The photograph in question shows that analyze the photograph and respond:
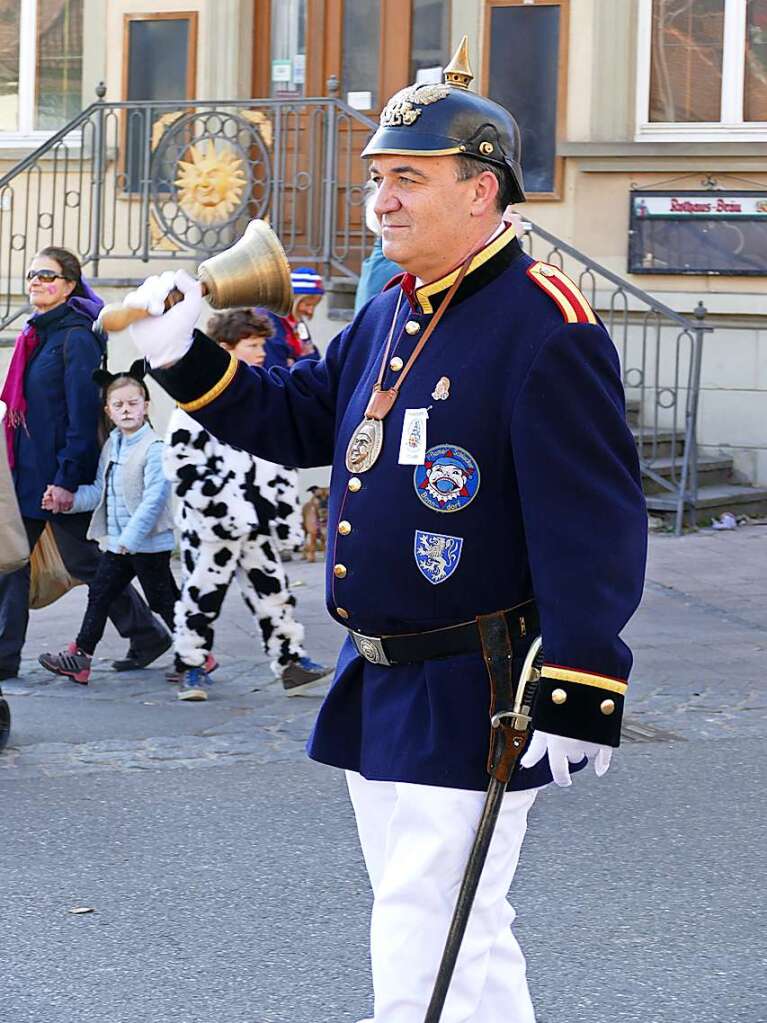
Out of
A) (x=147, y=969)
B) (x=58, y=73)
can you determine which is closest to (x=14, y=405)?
(x=147, y=969)

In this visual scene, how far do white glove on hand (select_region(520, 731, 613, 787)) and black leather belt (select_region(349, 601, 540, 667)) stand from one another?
205 millimetres

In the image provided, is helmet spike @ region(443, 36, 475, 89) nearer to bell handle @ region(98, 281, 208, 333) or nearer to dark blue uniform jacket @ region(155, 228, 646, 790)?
dark blue uniform jacket @ region(155, 228, 646, 790)

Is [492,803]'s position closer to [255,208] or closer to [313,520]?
[313,520]

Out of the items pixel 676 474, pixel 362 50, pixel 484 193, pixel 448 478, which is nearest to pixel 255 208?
pixel 362 50

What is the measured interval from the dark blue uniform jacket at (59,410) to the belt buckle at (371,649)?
4.51 meters

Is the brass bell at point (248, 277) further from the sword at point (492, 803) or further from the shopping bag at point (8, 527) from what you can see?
the shopping bag at point (8, 527)

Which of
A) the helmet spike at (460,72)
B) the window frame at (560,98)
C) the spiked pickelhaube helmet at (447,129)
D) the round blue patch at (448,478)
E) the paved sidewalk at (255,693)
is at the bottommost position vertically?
the paved sidewalk at (255,693)

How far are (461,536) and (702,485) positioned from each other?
9391 millimetres

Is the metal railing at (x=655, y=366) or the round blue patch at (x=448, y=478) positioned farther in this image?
the metal railing at (x=655, y=366)

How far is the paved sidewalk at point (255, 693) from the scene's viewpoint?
6398mm

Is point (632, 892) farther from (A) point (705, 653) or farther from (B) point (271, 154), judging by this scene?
(B) point (271, 154)

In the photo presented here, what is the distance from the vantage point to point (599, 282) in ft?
41.9

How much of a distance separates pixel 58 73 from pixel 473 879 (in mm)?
12331

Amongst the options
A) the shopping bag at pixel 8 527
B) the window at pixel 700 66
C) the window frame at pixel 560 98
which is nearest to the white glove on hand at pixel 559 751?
the shopping bag at pixel 8 527
